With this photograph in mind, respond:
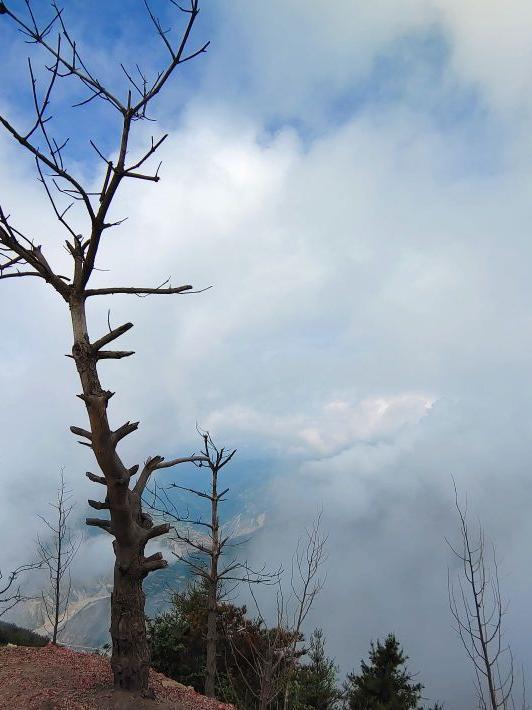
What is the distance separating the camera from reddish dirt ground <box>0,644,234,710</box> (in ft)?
19.8

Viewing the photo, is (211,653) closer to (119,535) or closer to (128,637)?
(128,637)

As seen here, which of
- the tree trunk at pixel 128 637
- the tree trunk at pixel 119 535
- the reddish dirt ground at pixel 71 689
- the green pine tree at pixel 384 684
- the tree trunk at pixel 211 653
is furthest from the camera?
the green pine tree at pixel 384 684

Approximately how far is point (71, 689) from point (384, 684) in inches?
444

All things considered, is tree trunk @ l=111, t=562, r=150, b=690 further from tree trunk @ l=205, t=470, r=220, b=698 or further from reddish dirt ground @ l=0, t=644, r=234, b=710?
tree trunk @ l=205, t=470, r=220, b=698

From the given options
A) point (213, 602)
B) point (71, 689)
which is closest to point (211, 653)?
point (213, 602)

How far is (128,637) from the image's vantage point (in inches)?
252

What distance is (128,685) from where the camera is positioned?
20.9 feet

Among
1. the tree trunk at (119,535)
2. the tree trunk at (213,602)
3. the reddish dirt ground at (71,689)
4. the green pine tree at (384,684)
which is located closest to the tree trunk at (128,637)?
the tree trunk at (119,535)

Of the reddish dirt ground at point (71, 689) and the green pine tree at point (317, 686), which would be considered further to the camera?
the green pine tree at point (317, 686)

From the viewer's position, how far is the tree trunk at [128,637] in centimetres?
639

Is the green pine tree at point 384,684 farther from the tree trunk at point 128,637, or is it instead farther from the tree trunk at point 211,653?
the tree trunk at point 128,637

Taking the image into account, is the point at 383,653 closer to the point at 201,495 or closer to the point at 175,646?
the point at 175,646

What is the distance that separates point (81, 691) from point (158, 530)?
6.73 feet

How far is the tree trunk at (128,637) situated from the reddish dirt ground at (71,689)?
0.19 metres
